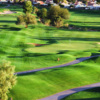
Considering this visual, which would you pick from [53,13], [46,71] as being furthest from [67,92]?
[53,13]

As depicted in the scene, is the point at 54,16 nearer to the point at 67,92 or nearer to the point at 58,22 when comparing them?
the point at 58,22

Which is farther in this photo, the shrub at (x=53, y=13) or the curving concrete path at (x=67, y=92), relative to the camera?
the shrub at (x=53, y=13)

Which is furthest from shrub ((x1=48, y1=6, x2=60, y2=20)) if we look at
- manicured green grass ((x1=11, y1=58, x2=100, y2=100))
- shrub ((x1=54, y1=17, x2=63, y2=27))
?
manicured green grass ((x1=11, y1=58, x2=100, y2=100))

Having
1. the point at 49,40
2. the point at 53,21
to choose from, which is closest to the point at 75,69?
the point at 49,40

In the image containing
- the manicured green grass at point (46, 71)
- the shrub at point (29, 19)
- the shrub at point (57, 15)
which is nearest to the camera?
the manicured green grass at point (46, 71)

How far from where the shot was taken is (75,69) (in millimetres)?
37000

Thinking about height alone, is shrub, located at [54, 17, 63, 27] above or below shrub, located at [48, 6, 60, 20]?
below

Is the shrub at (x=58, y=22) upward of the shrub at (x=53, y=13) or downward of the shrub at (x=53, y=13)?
downward

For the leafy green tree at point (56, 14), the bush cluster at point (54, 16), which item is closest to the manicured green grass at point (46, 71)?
the bush cluster at point (54, 16)

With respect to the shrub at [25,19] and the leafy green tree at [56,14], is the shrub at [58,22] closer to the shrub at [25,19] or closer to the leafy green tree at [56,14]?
the leafy green tree at [56,14]

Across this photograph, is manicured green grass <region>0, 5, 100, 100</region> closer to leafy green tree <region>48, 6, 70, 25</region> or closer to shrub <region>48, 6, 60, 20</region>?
leafy green tree <region>48, 6, 70, 25</region>

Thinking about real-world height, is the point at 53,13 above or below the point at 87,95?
above

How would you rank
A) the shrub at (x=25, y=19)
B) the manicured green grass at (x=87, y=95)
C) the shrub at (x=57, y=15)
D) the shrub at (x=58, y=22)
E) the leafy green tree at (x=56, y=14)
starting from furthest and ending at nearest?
1. the leafy green tree at (x=56, y=14)
2. the shrub at (x=57, y=15)
3. the shrub at (x=58, y=22)
4. the shrub at (x=25, y=19)
5. the manicured green grass at (x=87, y=95)

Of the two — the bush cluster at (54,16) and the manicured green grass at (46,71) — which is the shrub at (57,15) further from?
the manicured green grass at (46,71)
